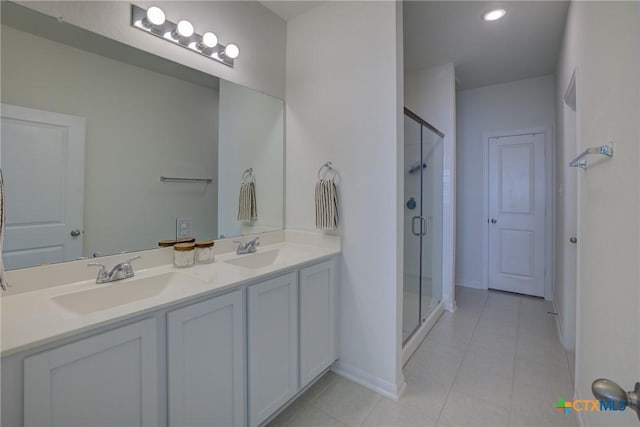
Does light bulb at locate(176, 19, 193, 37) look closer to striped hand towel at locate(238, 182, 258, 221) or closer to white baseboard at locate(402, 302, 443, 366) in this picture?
striped hand towel at locate(238, 182, 258, 221)

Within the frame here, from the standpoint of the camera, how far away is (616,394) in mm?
559

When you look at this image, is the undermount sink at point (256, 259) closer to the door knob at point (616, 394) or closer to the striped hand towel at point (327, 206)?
the striped hand towel at point (327, 206)

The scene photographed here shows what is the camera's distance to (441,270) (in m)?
3.31

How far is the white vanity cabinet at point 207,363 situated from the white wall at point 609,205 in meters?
1.33

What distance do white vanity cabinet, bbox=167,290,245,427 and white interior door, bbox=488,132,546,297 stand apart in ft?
12.2

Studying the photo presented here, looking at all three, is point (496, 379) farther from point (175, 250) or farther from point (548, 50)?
point (548, 50)

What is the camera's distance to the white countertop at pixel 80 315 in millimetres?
883

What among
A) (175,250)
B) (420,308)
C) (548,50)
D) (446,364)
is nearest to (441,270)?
(420,308)

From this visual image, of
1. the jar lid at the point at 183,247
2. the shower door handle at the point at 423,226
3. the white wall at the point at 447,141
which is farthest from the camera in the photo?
the white wall at the point at 447,141

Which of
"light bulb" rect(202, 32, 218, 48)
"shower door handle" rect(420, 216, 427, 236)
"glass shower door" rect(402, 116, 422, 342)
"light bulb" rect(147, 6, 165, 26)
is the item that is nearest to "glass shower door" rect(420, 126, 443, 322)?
"shower door handle" rect(420, 216, 427, 236)

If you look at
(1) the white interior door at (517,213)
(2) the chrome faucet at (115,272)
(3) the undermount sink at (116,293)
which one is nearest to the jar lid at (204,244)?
(3) the undermount sink at (116,293)

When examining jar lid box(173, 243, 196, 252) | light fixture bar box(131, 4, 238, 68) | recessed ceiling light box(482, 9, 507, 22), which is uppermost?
recessed ceiling light box(482, 9, 507, 22)

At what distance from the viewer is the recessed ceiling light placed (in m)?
2.31

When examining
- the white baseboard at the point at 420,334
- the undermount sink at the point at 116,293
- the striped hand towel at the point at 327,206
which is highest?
the striped hand towel at the point at 327,206
